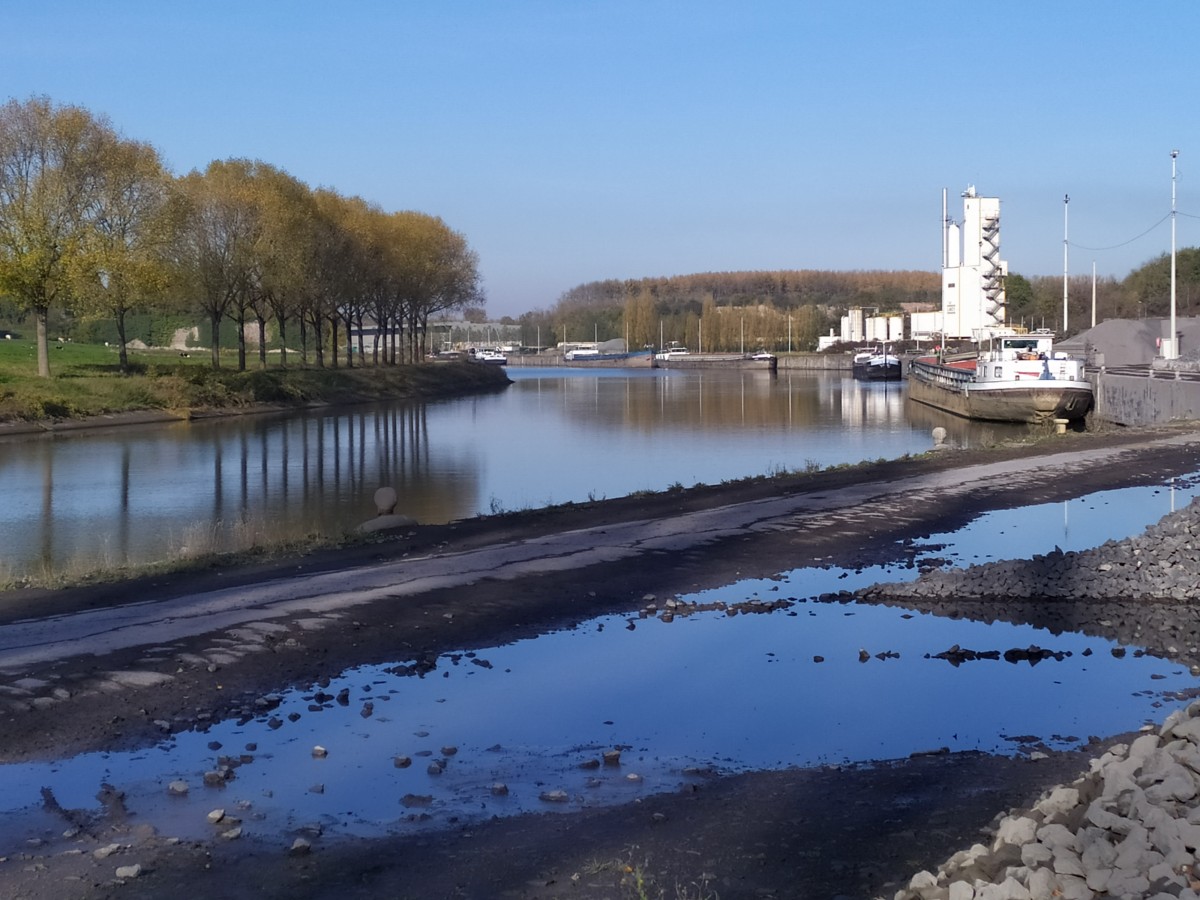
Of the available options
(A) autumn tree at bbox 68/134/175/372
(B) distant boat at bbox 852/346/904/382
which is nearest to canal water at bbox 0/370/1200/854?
(A) autumn tree at bbox 68/134/175/372

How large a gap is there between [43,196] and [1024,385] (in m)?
40.5

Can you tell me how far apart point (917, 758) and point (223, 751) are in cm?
488

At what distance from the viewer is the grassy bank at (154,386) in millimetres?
52938

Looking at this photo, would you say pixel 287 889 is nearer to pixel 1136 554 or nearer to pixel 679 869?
pixel 679 869

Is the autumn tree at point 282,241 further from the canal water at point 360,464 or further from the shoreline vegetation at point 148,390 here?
the canal water at point 360,464

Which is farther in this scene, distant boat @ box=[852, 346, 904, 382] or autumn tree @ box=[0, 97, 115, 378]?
distant boat @ box=[852, 346, 904, 382]

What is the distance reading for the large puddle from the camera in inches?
322

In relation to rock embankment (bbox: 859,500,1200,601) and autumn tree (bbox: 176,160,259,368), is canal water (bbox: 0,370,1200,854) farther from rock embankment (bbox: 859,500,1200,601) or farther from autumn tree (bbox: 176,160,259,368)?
autumn tree (bbox: 176,160,259,368)

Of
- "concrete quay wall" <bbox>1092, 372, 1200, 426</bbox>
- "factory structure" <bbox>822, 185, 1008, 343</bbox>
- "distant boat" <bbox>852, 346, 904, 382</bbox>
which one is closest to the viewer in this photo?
"concrete quay wall" <bbox>1092, 372, 1200, 426</bbox>

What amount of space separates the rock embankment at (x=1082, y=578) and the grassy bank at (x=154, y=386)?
44200 mm

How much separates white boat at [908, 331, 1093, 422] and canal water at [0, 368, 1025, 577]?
3.61 feet

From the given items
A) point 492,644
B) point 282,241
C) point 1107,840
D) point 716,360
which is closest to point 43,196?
point 282,241

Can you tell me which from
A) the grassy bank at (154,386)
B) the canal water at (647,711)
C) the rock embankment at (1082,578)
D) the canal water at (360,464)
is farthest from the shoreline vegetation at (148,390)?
the rock embankment at (1082,578)

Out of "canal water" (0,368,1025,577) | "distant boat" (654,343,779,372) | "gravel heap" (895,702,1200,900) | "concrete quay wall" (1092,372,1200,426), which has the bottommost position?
"canal water" (0,368,1025,577)
